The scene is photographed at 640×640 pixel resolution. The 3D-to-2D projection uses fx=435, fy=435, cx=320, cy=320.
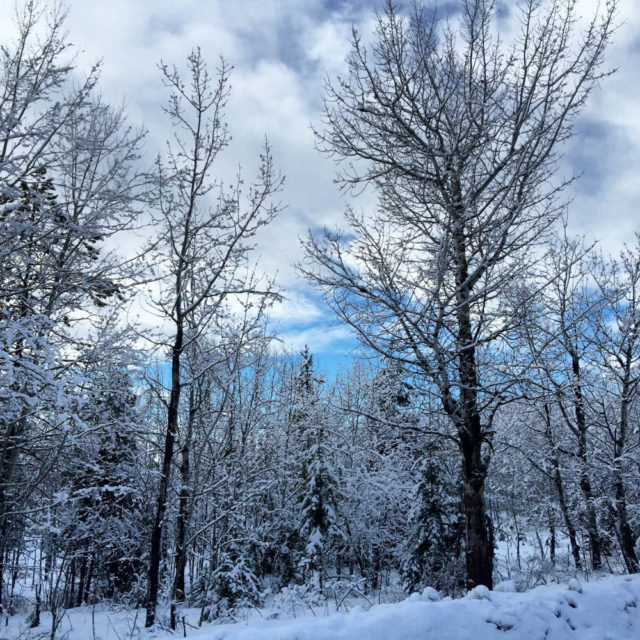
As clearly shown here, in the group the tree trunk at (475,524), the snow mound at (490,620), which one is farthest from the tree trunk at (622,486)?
the snow mound at (490,620)

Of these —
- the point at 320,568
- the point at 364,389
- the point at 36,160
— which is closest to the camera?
the point at 36,160

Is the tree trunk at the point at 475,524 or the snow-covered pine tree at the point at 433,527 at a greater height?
the tree trunk at the point at 475,524

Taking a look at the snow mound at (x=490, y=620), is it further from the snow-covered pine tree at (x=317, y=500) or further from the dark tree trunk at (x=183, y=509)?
the snow-covered pine tree at (x=317, y=500)

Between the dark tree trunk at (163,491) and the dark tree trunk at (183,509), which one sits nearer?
the dark tree trunk at (163,491)

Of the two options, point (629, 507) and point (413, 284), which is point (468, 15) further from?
point (629, 507)

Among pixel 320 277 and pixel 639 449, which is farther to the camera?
pixel 639 449

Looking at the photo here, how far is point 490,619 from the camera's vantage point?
10.5ft

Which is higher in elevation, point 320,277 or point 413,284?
point 320,277

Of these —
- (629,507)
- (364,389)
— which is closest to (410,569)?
(629,507)

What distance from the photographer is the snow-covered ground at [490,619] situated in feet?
9.06

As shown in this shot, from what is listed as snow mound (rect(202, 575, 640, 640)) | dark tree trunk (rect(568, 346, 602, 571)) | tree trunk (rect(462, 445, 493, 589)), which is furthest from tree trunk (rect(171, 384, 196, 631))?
dark tree trunk (rect(568, 346, 602, 571))

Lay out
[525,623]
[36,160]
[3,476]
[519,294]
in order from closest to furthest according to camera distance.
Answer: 1. [525,623]
2. [36,160]
3. [519,294]
4. [3,476]

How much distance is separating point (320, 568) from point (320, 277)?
11381 millimetres

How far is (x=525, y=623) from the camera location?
333cm
